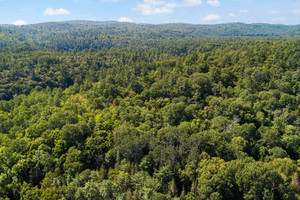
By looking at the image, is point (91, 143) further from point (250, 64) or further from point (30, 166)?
point (250, 64)

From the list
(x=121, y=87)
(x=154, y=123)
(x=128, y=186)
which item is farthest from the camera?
(x=121, y=87)

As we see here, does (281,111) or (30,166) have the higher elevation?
(281,111)

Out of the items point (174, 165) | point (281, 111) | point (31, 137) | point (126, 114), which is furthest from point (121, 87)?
point (281, 111)

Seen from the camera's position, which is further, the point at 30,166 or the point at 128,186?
the point at 30,166

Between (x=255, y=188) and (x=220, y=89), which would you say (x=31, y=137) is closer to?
(x=255, y=188)

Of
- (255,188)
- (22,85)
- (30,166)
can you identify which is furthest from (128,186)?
(22,85)

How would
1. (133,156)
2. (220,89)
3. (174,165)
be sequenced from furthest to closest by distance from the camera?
1. (220,89)
2. (133,156)
3. (174,165)

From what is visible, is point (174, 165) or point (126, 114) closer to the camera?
point (174, 165)

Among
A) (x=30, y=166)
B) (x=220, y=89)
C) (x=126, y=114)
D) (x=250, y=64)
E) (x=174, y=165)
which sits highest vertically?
(x=250, y=64)

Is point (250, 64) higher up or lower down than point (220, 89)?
higher up
